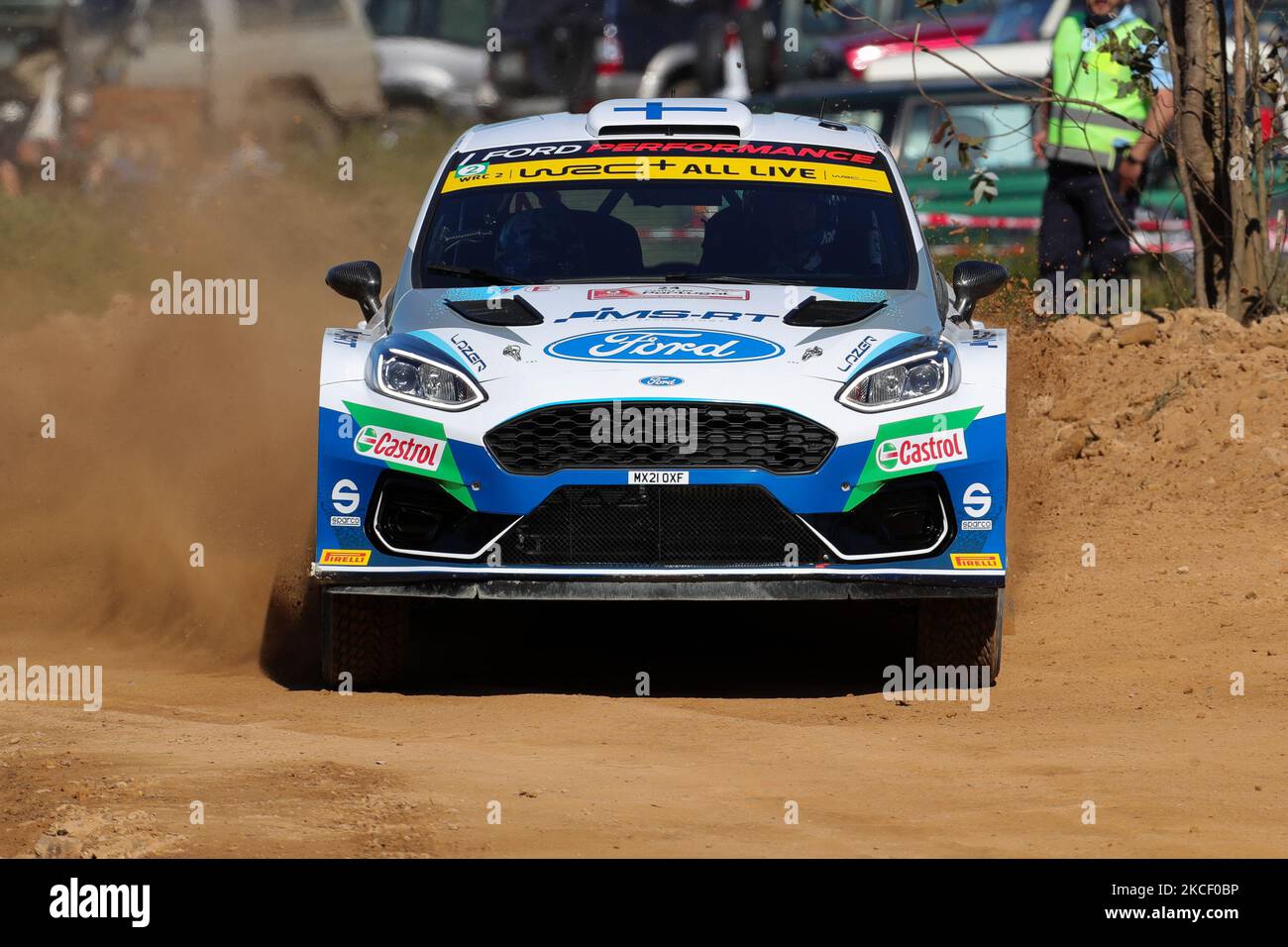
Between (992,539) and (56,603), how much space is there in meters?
4.73

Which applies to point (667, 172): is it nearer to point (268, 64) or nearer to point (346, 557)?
point (346, 557)

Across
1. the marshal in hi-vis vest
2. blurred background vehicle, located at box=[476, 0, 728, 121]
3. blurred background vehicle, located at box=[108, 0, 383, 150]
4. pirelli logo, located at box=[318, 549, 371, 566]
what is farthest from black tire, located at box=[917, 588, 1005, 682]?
blurred background vehicle, located at box=[476, 0, 728, 121]

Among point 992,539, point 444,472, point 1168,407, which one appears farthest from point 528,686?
point 1168,407

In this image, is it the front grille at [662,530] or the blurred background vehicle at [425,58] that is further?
the blurred background vehicle at [425,58]

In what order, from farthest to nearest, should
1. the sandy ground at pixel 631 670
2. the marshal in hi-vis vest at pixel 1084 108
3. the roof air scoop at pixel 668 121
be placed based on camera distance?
the marshal in hi-vis vest at pixel 1084 108
the roof air scoop at pixel 668 121
the sandy ground at pixel 631 670

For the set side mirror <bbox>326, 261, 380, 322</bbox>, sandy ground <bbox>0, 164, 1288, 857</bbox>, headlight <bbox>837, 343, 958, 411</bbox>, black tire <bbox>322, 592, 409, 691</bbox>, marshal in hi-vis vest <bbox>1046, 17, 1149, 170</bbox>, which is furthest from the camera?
marshal in hi-vis vest <bbox>1046, 17, 1149, 170</bbox>

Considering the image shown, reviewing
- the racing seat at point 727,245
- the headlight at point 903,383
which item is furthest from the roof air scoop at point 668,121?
the headlight at point 903,383

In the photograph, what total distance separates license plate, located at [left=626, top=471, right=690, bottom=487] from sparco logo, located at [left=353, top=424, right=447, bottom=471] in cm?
62

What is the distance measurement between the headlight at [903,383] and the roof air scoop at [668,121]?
2.10 meters

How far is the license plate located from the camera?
22.5 ft

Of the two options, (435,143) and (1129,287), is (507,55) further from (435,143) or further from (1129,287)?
(1129,287)

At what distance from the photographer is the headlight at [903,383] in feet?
22.9

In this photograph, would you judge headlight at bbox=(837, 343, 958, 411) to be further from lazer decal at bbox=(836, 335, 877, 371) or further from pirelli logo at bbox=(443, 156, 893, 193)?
pirelli logo at bbox=(443, 156, 893, 193)

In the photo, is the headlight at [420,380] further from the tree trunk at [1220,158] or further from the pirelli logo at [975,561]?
the tree trunk at [1220,158]
